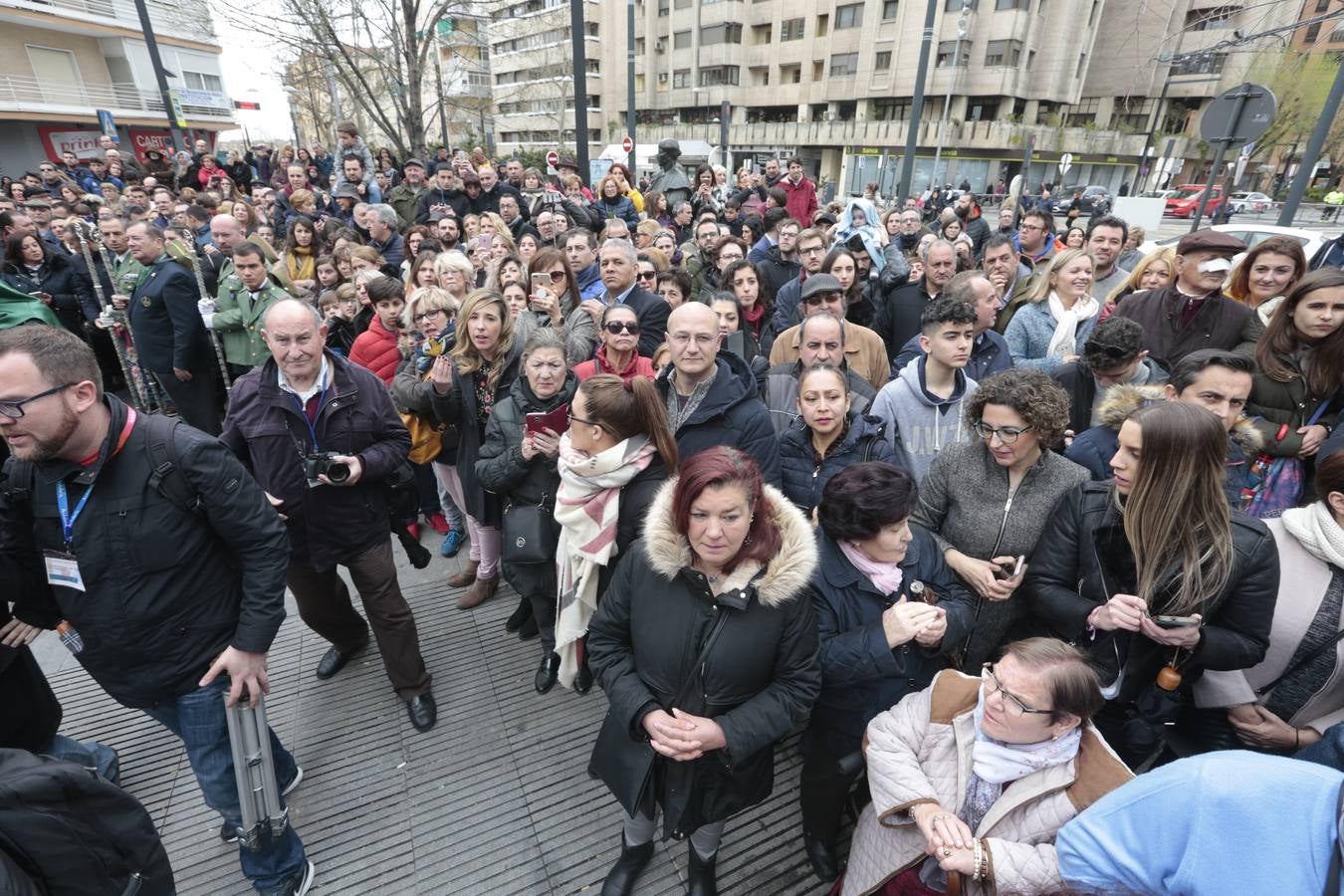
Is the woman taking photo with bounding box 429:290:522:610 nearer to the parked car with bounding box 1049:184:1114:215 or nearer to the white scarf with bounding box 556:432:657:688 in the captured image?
the white scarf with bounding box 556:432:657:688

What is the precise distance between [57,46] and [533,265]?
35587 mm

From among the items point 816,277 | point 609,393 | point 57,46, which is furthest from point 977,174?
point 57,46

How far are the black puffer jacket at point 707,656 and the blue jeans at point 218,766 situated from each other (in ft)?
4.67

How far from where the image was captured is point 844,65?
3884 centimetres

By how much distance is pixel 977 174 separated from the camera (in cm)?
3666

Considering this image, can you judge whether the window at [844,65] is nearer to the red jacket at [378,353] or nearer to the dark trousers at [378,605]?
the red jacket at [378,353]

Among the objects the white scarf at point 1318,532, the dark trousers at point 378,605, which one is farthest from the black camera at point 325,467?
the white scarf at point 1318,532

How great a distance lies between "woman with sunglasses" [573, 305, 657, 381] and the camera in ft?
12.7

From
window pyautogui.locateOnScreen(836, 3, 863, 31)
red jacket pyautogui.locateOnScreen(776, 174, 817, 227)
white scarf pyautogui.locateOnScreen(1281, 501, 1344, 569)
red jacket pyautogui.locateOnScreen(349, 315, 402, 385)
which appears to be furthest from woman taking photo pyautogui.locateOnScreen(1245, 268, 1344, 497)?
window pyautogui.locateOnScreen(836, 3, 863, 31)

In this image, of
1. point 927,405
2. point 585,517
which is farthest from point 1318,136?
point 585,517

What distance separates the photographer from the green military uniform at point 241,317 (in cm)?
524

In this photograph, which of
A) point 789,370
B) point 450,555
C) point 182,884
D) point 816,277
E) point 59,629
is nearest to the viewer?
point 59,629

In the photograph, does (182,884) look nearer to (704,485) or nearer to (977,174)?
(704,485)

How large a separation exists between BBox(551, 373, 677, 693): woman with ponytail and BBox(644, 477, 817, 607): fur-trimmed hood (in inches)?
25.4
